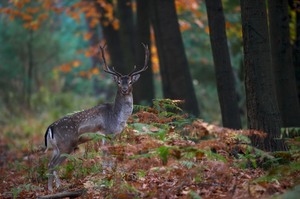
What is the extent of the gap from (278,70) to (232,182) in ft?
14.0

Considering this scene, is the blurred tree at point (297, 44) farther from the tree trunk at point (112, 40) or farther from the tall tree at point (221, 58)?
the tree trunk at point (112, 40)

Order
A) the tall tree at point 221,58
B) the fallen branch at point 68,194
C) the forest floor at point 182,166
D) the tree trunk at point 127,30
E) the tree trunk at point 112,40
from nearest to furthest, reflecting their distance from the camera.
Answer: the forest floor at point 182,166 → the fallen branch at point 68,194 → the tall tree at point 221,58 → the tree trunk at point 127,30 → the tree trunk at point 112,40

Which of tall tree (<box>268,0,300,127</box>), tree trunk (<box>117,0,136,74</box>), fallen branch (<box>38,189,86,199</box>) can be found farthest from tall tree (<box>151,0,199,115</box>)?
fallen branch (<box>38,189,86,199</box>)

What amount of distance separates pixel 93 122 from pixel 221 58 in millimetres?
2882

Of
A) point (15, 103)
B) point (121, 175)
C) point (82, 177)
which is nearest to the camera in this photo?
point (121, 175)

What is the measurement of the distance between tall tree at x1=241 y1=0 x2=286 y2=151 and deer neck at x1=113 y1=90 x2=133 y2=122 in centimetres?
354

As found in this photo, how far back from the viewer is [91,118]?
12000 millimetres

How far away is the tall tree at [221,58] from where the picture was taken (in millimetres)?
11992

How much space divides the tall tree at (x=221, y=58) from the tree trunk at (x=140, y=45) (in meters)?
6.37

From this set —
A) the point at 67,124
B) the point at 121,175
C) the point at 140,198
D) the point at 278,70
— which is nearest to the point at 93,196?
the point at 121,175

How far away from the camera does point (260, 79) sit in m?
9.27

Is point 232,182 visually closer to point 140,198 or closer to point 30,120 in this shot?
point 140,198

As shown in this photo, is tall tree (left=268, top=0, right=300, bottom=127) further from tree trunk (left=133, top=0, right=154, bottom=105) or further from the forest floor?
tree trunk (left=133, top=0, right=154, bottom=105)

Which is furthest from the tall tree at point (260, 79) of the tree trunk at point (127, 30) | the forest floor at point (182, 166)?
the tree trunk at point (127, 30)
